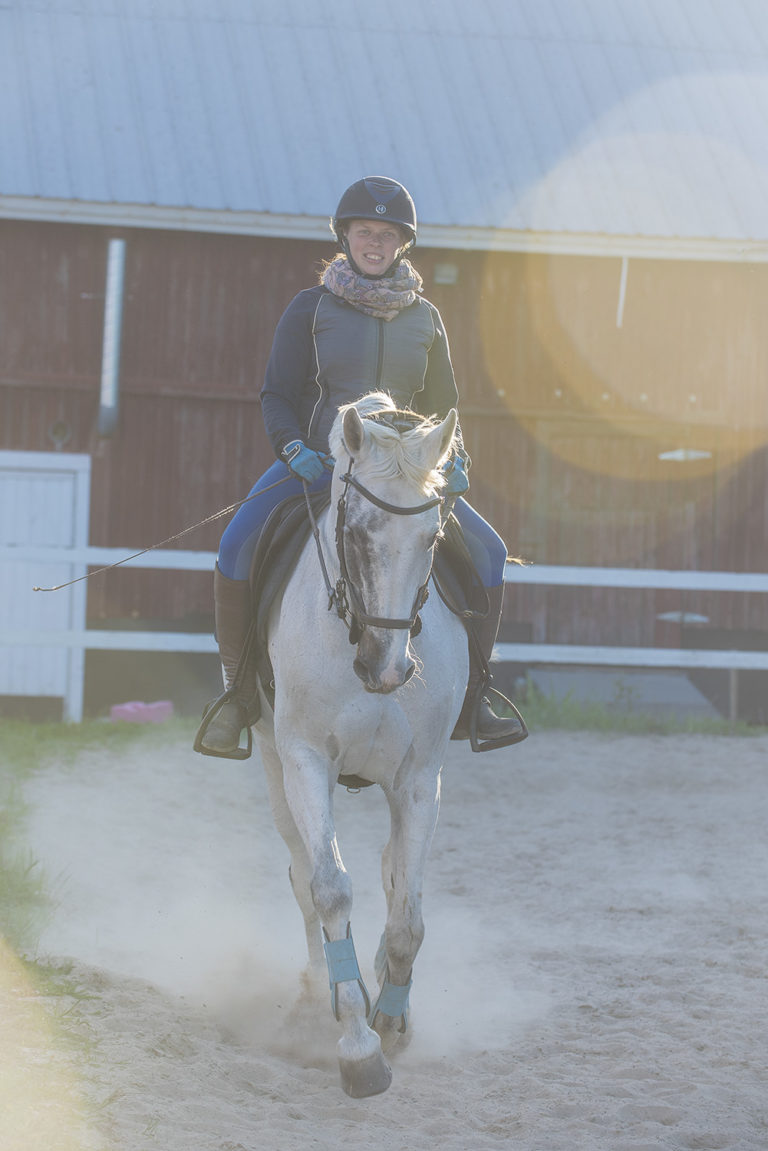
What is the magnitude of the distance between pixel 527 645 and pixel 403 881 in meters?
7.80

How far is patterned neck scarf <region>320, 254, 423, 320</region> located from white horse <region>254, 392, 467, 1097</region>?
0.69 meters

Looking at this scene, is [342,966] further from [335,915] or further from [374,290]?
[374,290]

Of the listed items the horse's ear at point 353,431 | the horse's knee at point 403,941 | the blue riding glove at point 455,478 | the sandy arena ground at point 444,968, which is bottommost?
the sandy arena ground at point 444,968

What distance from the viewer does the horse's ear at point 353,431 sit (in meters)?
3.75

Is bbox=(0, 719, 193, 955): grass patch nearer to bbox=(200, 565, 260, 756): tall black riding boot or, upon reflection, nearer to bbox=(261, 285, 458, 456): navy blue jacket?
bbox=(200, 565, 260, 756): tall black riding boot

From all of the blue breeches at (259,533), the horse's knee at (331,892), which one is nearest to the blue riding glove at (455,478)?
the blue breeches at (259,533)

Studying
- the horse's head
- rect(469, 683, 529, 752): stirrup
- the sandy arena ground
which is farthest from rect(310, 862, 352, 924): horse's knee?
rect(469, 683, 529, 752): stirrup

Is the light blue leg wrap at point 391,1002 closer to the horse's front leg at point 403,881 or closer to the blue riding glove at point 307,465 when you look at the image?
the horse's front leg at point 403,881

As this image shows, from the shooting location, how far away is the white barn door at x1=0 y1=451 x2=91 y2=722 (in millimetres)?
12523

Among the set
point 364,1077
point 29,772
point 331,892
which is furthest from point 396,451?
point 29,772

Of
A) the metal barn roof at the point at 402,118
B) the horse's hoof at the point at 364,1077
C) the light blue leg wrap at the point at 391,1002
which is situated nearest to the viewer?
the horse's hoof at the point at 364,1077

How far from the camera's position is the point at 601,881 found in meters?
7.40

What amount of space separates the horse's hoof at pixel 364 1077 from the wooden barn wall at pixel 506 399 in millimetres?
9531

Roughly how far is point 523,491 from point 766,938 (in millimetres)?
8207
